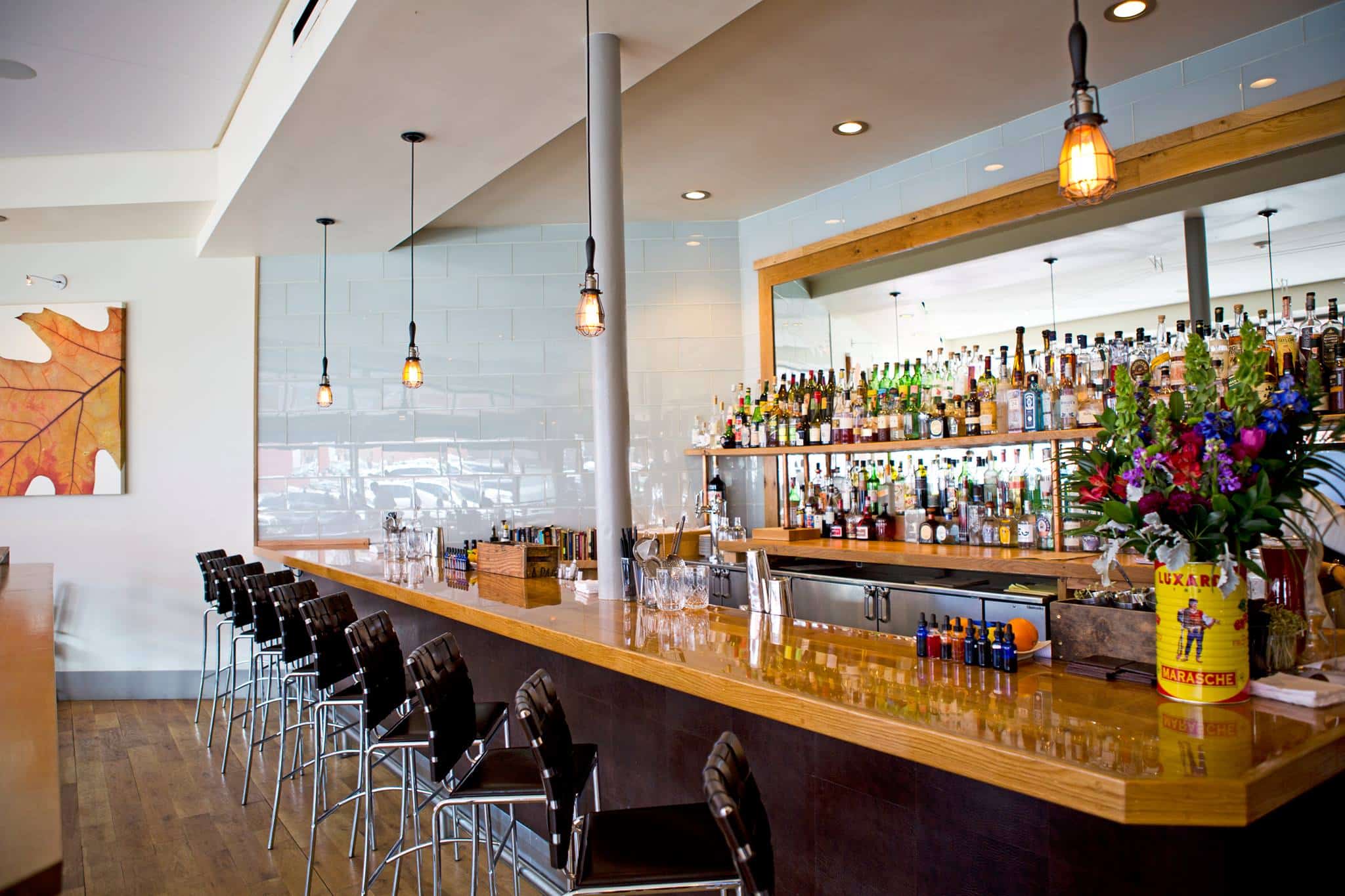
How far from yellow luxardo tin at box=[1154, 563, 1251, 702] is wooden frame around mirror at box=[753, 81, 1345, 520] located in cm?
247

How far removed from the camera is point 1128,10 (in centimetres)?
328

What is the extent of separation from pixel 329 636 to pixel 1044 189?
3577mm

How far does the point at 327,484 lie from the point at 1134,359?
498 centimetres

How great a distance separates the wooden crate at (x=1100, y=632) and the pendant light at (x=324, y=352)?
15.7ft

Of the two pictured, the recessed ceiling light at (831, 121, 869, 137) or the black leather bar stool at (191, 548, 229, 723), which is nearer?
the recessed ceiling light at (831, 121, 869, 137)

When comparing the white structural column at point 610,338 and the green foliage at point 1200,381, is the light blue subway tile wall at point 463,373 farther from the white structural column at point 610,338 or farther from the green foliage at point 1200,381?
the green foliage at point 1200,381

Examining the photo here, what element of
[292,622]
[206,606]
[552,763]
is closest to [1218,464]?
[552,763]

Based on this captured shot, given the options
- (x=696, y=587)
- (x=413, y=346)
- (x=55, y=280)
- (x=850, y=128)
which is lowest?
(x=696, y=587)

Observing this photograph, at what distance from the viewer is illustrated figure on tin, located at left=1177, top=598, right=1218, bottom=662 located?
1.54m

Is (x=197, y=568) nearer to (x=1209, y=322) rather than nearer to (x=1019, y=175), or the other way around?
(x=1019, y=175)

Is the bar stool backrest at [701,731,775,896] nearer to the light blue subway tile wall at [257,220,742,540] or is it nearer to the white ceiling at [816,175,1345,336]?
the white ceiling at [816,175,1345,336]

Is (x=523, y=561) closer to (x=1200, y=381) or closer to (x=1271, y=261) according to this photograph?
(x=1200, y=381)

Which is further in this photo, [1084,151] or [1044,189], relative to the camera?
[1044,189]

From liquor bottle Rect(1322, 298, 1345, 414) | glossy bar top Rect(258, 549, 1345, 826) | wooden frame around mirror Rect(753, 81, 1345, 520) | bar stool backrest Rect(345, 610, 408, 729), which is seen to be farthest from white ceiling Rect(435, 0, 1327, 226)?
bar stool backrest Rect(345, 610, 408, 729)
